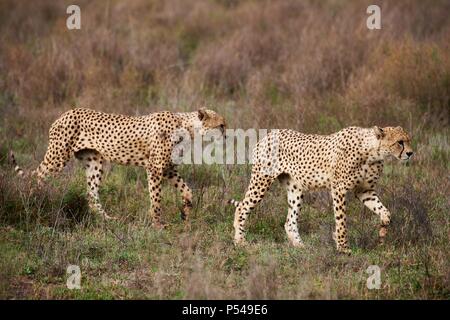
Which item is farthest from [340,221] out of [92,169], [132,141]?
[92,169]

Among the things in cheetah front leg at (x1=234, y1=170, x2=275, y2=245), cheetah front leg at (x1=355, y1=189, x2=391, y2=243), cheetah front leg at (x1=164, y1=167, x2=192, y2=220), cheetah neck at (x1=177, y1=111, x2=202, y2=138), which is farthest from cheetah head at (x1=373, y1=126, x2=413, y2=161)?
cheetah front leg at (x1=164, y1=167, x2=192, y2=220)

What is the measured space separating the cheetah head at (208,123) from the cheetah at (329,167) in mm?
487

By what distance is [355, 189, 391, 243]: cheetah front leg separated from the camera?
6.23m

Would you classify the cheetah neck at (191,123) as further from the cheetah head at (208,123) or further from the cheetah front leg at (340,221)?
the cheetah front leg at (340,221)

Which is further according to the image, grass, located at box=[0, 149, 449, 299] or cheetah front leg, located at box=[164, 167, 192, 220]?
cheetah front leg, located at box=[164, 167, 192, 220]

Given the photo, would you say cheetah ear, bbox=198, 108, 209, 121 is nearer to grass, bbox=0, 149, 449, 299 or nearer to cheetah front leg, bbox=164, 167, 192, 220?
cheetah front leg, bbox=164, 167, 192, 220

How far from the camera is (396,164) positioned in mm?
8406

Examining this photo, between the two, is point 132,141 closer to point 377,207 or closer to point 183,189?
point 183,189

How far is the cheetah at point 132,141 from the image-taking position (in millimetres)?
7012

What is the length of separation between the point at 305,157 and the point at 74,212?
196 centimetres

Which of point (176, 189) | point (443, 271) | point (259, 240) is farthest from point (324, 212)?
point (443, 271)

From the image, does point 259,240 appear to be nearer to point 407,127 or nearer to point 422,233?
point 422,233

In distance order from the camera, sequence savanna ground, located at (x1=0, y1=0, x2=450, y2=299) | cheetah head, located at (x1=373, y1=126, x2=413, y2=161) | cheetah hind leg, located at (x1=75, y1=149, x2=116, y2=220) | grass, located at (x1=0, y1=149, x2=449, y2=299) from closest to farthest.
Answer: grass, located at (x1=0, y1=149, x2=449, y2=299), savanna ground, located at (x1=0, y1=0, x2=450, y2=299), cheetah head, located at (x1=373, y1=126, x2=413, y2=161), cheetah hind leg, located at (x1=75, y1=149, x2=116, y2=220)

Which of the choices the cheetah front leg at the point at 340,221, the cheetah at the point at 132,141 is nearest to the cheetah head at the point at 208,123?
the cheetah at the point at 132,141
